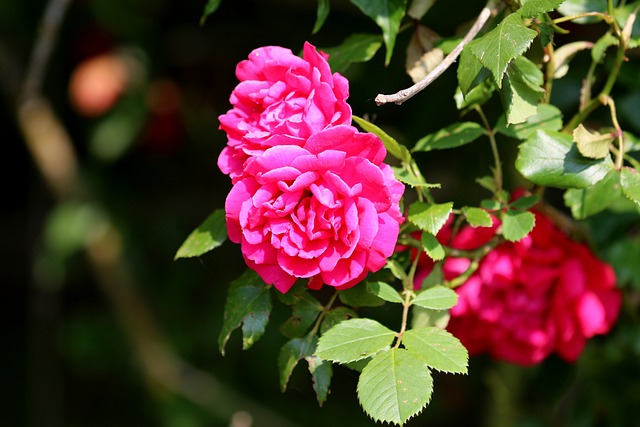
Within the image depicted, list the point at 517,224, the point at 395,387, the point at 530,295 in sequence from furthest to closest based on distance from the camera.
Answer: the point at 530,295, the point at 517,224, the point at 395,387

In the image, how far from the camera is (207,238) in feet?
2.42

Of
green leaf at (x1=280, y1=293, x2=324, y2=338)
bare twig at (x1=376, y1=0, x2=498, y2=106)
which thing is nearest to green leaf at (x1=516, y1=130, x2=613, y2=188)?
bare twig at (x1=376, y1=0, x2=498, y2=106)

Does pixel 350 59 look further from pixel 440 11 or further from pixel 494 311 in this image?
pixel 440 11

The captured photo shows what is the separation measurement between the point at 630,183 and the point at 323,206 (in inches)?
10.4

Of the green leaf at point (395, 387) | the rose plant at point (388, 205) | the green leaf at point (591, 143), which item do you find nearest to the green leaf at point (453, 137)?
the rose plant at point (388, 205)

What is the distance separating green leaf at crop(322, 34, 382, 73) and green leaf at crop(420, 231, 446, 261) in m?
0.20

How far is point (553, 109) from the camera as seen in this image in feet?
2.46

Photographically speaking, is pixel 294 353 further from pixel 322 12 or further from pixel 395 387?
pixel 322 12

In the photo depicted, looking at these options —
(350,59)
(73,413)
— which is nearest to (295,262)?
(350,59)

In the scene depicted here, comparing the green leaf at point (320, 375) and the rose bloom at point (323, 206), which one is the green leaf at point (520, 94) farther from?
the green leaf at point (320, 375)

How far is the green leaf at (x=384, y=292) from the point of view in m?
0.66

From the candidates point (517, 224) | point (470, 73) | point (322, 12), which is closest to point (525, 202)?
point (517, 224)

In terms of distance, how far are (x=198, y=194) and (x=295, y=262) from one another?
5.10 feet

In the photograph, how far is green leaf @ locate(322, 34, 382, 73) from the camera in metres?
0.78
